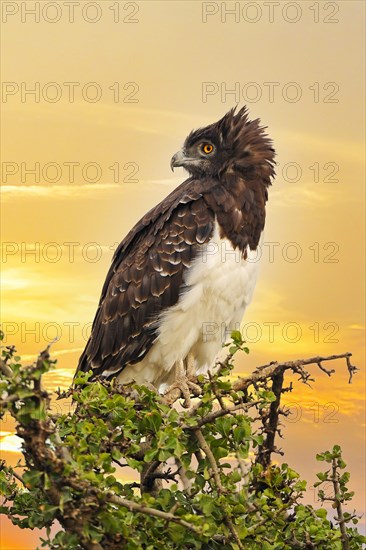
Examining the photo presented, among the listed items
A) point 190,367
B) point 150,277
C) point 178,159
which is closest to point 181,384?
point 190,367

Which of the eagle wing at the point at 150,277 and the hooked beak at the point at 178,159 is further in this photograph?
the hooked beak at the point at 178,159

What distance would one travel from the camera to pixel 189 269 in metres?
8.80

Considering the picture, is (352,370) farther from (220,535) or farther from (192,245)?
(192,245)

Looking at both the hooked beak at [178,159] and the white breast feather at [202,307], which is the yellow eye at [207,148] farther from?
the white breast feather at [202,307]

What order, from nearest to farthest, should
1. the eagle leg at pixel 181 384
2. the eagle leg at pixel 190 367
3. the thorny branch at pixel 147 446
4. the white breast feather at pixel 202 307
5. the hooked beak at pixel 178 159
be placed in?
the thorny branch at pixel 147 446, the eagle leg at pixel 181 384, the white breast feather at pixel 202 307, the eagle leg at pixel 190 367, the hooked beak at pixel 178 159

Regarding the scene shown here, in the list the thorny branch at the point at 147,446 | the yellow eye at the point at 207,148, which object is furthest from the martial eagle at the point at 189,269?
the thorny branch at the point at 147,446

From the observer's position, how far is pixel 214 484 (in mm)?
5738

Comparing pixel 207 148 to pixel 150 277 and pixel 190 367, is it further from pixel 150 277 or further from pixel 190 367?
pixel 190 367

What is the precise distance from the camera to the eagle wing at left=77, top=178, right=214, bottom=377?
29.0 feet

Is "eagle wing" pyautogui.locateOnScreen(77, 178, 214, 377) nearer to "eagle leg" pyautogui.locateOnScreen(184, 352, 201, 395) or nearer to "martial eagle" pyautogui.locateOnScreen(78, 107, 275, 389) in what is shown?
"martial eagle" pyautogui.locateOnScreen(78, 107, 275, 389)

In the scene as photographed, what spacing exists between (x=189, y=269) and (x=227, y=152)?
4.55ft

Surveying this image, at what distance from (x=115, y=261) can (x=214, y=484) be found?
13.9 ft

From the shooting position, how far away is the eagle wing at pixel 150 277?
29.0 feet

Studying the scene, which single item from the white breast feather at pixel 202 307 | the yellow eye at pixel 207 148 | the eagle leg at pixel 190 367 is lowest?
the eagle leg at pixel 190 367
